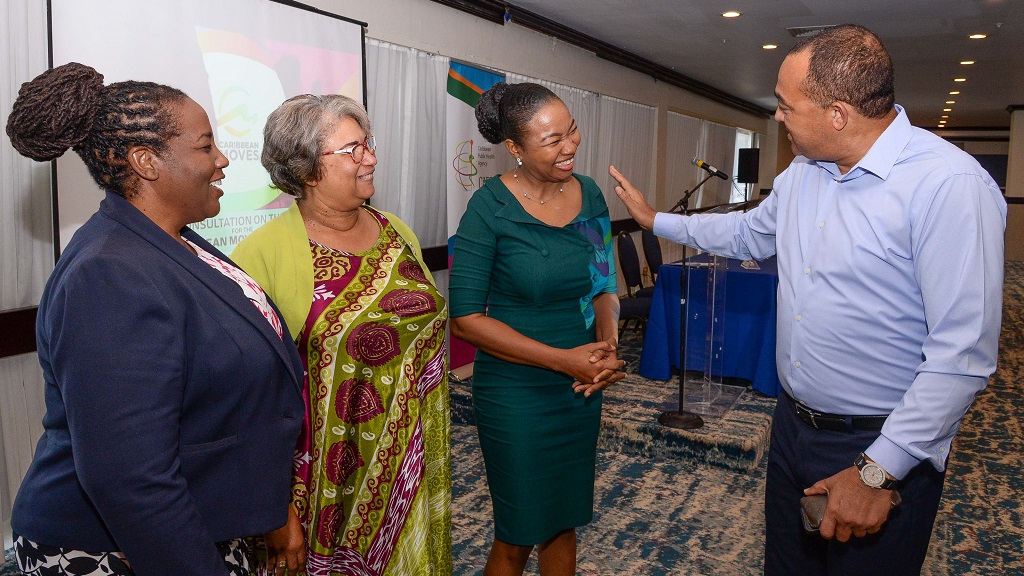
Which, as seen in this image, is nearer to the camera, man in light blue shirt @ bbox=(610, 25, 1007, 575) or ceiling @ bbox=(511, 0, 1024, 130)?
man in light blue shirt @ bbox=(610, 25, 1007, 575)

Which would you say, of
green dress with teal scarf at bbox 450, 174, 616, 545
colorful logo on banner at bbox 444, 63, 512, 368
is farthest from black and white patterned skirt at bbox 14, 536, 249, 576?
colorful logo on banner at bbox 444, 63, 512, 368

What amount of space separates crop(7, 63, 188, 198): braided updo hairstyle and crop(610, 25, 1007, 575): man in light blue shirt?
1247 millimetres

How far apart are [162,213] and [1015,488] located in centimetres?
423

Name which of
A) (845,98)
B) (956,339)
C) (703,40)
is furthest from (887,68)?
(703,40)

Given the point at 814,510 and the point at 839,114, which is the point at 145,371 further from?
Answer: the point at 839,114

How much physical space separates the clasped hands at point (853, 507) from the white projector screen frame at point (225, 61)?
308 cm

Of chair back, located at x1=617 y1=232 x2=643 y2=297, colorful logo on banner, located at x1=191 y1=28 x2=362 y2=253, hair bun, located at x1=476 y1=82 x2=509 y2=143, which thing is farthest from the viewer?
chair back, located at x1=617 y1=232 x2=643 y2=297

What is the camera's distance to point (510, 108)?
2053 millimetres

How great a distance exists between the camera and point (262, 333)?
4.25ft

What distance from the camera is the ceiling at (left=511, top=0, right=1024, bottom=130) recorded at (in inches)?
250

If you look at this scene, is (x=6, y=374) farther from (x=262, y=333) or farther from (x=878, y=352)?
(x=878, y=352)

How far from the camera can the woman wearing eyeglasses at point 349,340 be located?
1698 millimetres

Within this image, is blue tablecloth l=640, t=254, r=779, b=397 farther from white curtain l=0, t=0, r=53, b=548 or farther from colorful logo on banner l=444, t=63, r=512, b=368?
white curtain l=0, t=0, r=53, b=548

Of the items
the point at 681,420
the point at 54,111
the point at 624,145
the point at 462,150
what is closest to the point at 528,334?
the point at 54,111
